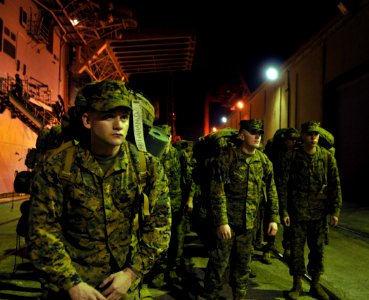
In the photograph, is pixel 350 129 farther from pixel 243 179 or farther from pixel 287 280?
pixel 243 179

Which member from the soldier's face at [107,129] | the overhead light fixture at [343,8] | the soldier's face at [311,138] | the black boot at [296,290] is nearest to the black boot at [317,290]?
A: the black boot at [296,290]

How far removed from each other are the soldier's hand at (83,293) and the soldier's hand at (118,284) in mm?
62

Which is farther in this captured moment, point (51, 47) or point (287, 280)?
point (51, 47)

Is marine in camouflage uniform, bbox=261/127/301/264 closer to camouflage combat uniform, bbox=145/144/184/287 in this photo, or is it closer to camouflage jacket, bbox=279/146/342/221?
camouflage jacket, bbox=279/146/342/221

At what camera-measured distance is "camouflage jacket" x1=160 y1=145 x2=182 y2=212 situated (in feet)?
19.2

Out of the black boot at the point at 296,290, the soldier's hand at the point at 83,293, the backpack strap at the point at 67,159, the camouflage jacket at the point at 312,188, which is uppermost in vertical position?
the backpack strap at the point at 67,159

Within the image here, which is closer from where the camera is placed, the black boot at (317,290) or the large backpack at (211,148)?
the black boot at (317,290)

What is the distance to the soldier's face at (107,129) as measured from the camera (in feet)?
7.11

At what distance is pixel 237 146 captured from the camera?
4992 millimetres

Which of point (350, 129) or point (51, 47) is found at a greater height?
point (51, 47)

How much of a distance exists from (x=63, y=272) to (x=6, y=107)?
21.0 metres

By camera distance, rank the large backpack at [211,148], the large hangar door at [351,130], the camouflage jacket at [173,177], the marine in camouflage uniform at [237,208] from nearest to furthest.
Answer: the marine in camouflage uniform at [237,208] → the large backpack at [211,148] → the camouflage jacket at [173,177] → the large hangar door at [351,130]

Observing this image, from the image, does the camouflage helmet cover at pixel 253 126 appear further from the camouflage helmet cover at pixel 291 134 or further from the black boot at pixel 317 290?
the camouflage helmet cover at pixel 291 134

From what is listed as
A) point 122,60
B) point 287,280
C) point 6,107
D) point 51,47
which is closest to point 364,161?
point 287,280
